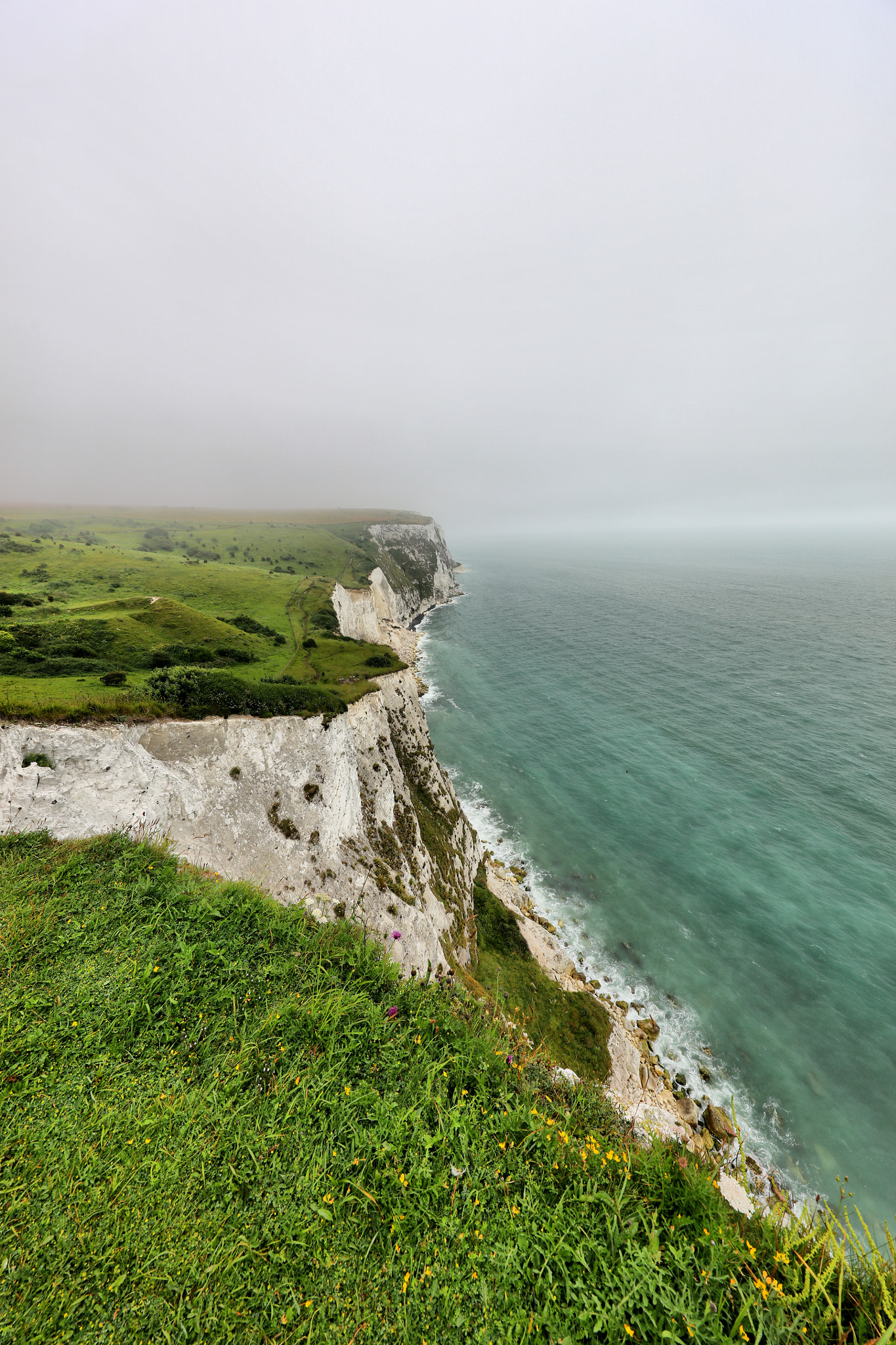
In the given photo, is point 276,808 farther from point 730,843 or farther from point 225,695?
point 730,843

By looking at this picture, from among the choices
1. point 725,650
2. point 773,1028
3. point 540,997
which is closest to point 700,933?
point 773,1028

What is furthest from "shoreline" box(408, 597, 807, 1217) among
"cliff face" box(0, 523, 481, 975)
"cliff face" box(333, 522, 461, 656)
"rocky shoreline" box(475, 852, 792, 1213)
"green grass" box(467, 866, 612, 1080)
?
"cliff face" box(333, 522, 461, 656)

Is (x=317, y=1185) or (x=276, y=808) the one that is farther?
(x=276, y=808)

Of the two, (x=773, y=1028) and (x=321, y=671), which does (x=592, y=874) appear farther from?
(x=321, y=671)

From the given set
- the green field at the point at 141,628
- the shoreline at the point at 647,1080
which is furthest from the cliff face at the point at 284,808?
the shoreline at the point at 647,1080

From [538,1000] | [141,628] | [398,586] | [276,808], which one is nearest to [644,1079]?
[538,1000]

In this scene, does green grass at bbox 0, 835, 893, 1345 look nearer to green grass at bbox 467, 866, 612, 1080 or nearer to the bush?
green grass at bbox 467, 866, 612, 1080
